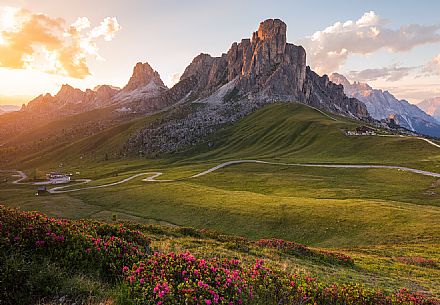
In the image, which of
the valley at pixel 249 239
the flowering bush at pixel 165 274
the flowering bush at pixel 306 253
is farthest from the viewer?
the flowering bush at pixel 306 253

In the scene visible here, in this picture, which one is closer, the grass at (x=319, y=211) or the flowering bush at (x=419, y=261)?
the grass at (x=319, y=211)

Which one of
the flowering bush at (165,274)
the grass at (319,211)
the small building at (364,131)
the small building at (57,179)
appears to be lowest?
the small building at (57,179)

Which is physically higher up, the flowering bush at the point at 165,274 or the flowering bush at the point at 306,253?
the flowering bush at the point at 165,274

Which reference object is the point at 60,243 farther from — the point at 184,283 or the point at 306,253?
the point at 306,253

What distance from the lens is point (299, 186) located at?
81.4 metres

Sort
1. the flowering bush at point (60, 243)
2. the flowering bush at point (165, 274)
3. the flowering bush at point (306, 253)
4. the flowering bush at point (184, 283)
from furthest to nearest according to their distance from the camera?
1. the flowering bush at point (306, 253)
2. the flowering bush at point (60, 243)
3. the flowering bush at point (165, 274)
4. the flowering bush at point (184, 283)

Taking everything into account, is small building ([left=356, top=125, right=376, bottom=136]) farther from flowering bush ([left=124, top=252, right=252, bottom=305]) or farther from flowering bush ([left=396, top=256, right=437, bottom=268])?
flowering bush ([left=124, top=252, right=252, bottom=305])

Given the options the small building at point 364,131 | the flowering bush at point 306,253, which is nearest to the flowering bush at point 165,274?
the flowering bush at point 306,253

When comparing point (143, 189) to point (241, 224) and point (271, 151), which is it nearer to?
point (241, 224)

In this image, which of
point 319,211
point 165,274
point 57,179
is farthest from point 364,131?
point 165,274

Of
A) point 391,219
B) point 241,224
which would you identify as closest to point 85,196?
point 241,224

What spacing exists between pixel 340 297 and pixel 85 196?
280 feet

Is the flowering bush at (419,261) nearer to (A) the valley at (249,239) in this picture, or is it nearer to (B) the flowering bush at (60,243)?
(A) the valley at (249,239)

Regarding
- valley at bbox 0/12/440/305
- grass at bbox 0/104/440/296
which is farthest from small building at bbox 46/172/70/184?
valley at bbox 0/12/440/305
